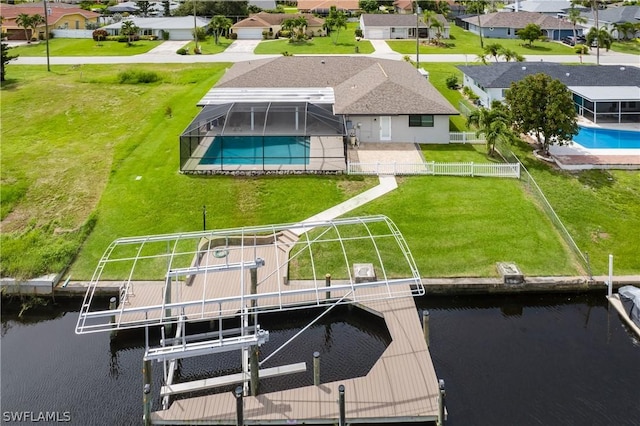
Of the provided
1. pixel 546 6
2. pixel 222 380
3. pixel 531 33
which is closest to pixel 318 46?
pixel 531 33

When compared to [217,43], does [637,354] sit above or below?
below

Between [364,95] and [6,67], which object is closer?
[364,95]

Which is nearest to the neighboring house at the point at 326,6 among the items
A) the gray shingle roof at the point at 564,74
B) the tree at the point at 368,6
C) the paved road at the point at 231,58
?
the tree at the point at 368,6

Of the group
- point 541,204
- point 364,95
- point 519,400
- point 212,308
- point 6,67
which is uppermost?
point 6,67

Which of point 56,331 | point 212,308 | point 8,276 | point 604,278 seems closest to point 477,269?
point 604,278

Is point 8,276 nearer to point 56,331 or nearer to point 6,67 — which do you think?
point 56,331

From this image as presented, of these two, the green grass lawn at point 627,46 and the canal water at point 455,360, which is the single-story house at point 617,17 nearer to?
the green grass lawn at point 627,46

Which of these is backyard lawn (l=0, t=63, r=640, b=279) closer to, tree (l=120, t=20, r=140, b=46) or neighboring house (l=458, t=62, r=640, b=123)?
neighboring house (l=458, t=62, r=640, b=123)

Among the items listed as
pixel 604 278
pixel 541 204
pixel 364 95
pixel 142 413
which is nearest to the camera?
pixel 142 413
